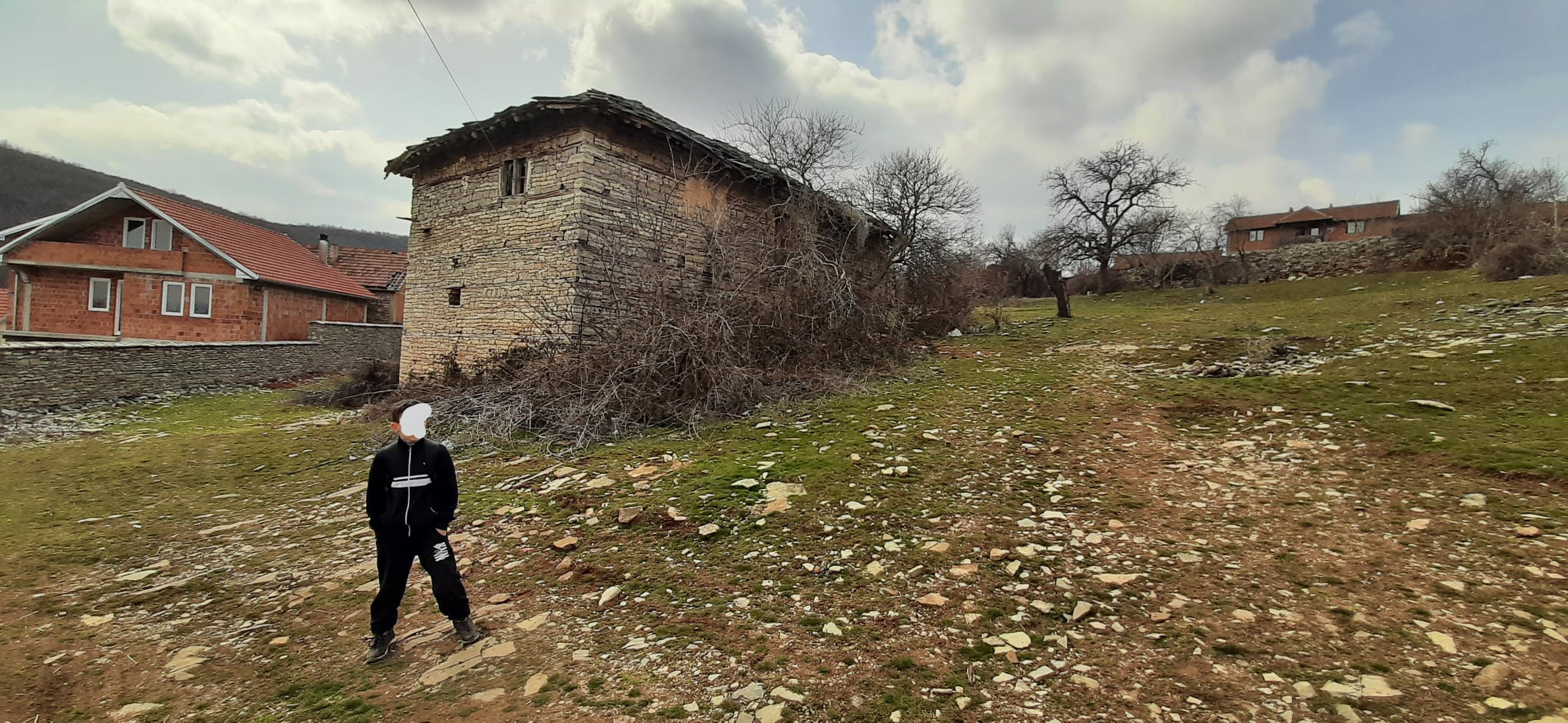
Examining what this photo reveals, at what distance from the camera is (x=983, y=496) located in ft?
14.6

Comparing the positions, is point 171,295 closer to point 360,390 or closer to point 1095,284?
point 360,390

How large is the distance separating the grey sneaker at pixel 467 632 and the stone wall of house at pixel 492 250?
6984mm

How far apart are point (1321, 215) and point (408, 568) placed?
57233 millimetres

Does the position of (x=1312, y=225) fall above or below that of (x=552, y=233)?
above

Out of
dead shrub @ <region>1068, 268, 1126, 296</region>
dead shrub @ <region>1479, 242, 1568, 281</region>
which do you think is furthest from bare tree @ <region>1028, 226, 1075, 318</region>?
dead shrub @ <region>1479, 242, 1568, 281</region>

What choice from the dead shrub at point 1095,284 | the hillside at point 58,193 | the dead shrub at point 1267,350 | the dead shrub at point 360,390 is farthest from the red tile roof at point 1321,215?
the hillside at point 58,193

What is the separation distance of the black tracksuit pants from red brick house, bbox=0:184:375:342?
73.7 feet

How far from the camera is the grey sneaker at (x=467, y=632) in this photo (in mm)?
3107

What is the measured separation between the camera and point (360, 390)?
14.3 m

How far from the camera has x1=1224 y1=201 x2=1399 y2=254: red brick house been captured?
40219mm

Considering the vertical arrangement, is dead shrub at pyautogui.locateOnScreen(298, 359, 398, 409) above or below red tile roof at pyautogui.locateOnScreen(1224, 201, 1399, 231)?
below

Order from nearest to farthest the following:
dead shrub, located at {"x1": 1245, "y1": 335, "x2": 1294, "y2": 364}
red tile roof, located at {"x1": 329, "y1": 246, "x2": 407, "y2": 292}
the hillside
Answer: dead shrub, located at {"x1": 1245, "y1": 335, "x2": 1294, "y2": 364}
red tile roof, located at {"x1": 329, "y1": 246, "x2": 407, "y2": 292}
the hillside

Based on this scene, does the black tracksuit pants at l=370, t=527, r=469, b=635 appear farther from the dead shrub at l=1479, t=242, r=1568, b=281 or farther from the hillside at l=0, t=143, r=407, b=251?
the hillside at l=0, t=143, r=407, b=251

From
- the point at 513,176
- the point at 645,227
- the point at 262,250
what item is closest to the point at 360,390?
the point at 513,176
